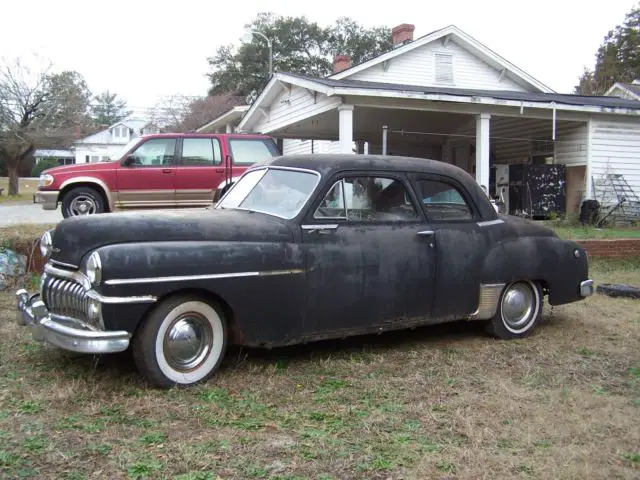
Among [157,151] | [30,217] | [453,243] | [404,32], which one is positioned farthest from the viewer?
[404,32]

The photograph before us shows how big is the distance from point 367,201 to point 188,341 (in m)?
1.87

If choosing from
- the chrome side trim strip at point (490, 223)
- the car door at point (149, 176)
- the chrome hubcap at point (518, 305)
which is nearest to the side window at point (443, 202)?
the chrome side trim strip at point (490, 223)

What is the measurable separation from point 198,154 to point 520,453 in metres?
7.81

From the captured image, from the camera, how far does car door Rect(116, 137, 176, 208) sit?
9.70m

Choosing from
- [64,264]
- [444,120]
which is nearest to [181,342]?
[64,264]

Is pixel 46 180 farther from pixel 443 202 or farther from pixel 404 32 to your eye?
pixel 404 32

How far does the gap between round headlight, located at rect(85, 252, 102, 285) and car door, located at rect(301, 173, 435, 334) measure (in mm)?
1502

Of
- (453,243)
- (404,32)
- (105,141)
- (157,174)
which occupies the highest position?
(105,141)

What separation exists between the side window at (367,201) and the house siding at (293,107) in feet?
29.3

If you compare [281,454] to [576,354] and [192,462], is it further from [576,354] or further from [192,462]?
[576,354]

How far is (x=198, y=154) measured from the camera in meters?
10.1

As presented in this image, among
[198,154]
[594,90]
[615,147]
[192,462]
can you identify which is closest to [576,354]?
[192,462]

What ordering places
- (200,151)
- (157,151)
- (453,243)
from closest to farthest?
(453,243) → (157,151) → (200,151)

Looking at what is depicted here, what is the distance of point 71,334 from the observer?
397 centimetres
